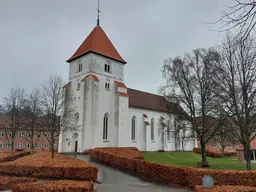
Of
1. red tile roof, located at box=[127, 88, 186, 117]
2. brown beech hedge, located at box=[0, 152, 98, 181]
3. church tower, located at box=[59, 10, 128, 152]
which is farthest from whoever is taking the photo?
red tile roof, located at box=[127, 88, 186, 117]

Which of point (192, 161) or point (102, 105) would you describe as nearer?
point (192, 161)

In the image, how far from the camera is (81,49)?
36.5 meters

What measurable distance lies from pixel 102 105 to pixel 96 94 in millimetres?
1993

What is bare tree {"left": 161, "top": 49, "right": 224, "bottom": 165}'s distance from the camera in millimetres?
19781

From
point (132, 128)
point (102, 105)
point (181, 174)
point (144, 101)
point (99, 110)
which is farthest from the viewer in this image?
point (144, 101)

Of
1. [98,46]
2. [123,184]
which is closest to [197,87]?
[123,184]

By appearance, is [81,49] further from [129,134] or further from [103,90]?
[129,134]

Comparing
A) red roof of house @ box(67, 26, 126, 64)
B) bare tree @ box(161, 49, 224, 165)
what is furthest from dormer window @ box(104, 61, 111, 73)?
bare tree @ box(161, 49, 224, 165)

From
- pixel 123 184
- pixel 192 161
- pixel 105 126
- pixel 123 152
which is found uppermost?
pixel 105 126

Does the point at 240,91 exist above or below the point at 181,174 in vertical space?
above

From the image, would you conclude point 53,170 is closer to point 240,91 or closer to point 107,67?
point 240,91

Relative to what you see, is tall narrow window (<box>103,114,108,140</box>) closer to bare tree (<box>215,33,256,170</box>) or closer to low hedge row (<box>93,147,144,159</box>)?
low hedge row (<box>93,147,144,159</box>)

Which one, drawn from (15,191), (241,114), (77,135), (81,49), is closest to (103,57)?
(81,49)

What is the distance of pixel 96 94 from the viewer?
105 feet
